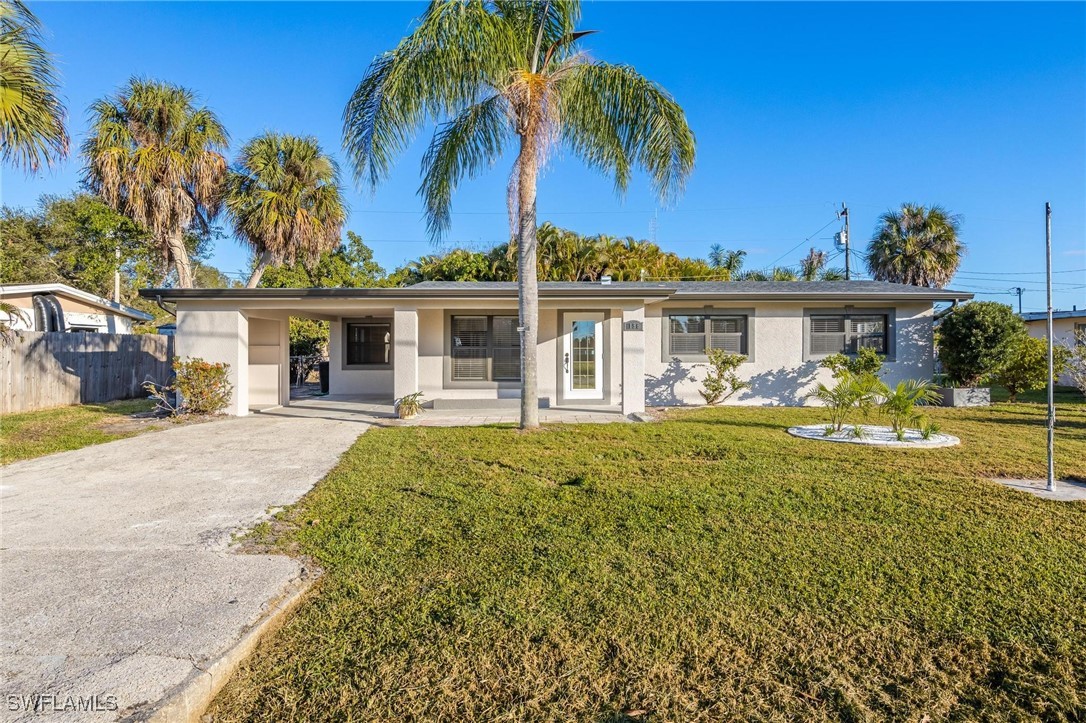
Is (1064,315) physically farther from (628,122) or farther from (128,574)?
(128,574)

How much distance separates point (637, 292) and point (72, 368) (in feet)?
45.0

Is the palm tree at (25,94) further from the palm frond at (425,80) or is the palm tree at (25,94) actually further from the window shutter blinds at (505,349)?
the window shutter blinds at (505,349)

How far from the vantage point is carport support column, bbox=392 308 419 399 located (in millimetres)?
10453

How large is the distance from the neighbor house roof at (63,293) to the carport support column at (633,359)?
16819mm

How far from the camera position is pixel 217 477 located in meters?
5.82

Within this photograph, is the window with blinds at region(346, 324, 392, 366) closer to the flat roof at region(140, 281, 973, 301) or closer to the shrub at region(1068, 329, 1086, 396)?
the flat roof at region(140, 281, 973, 301)

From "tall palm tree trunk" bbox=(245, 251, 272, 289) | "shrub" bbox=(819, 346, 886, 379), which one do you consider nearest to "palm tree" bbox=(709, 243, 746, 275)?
"shrub" bbox=(819, 346, 886, 379)

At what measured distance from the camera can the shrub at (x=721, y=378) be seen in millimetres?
11852

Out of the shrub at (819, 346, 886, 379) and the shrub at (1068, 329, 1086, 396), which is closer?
the shrub at (1068, 329, 1086, 396)

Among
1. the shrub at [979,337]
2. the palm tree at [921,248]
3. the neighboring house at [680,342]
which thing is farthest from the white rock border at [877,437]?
the palm tree at [921,248]

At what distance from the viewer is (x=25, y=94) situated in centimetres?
595

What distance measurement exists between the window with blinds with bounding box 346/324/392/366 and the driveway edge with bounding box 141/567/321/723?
1232cm

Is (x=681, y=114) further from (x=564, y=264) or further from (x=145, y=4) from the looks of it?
(x=564, y=264)

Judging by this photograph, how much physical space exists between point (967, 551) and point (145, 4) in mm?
15999
